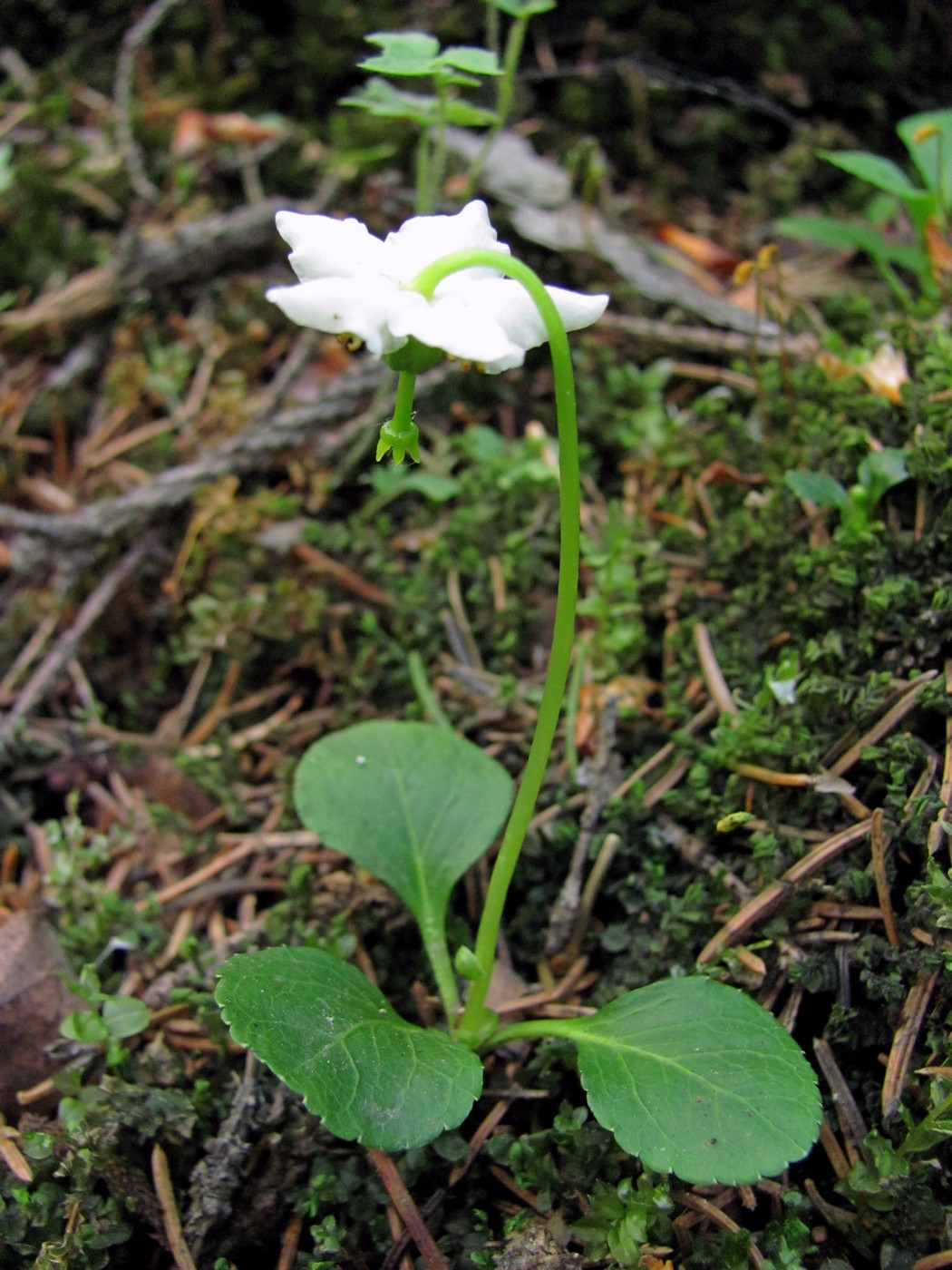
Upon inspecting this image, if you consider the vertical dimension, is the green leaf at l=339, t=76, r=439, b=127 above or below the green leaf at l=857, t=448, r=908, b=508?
above

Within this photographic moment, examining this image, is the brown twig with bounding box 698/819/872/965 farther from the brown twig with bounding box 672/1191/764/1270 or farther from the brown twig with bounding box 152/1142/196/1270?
the brown twig with bounding box 152/1142/196/1270

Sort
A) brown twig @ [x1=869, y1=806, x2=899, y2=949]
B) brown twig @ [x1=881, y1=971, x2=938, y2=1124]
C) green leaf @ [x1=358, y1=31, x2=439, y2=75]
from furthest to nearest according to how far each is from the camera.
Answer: green leaf @ [x1=358, y1=31, x2=439, y2=75] → brown twig @ [x1=869, y1=806, x2=899, y2=949] → brown twig @ [x1=881, y1=971, x2=938, y2=1124]

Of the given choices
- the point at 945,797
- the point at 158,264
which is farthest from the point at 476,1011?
the point at 158,264

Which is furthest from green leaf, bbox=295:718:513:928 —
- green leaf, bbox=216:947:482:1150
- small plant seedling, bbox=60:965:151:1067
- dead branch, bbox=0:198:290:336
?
dead branch, bbox=0:198:290:336

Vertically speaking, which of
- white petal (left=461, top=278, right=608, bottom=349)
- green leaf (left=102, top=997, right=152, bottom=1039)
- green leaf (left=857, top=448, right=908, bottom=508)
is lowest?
green leaf (left=102, top=997, right=152, bottom=1039)

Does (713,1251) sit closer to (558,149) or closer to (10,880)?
(10,880)

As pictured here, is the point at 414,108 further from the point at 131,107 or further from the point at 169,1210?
the point at 169,1210
